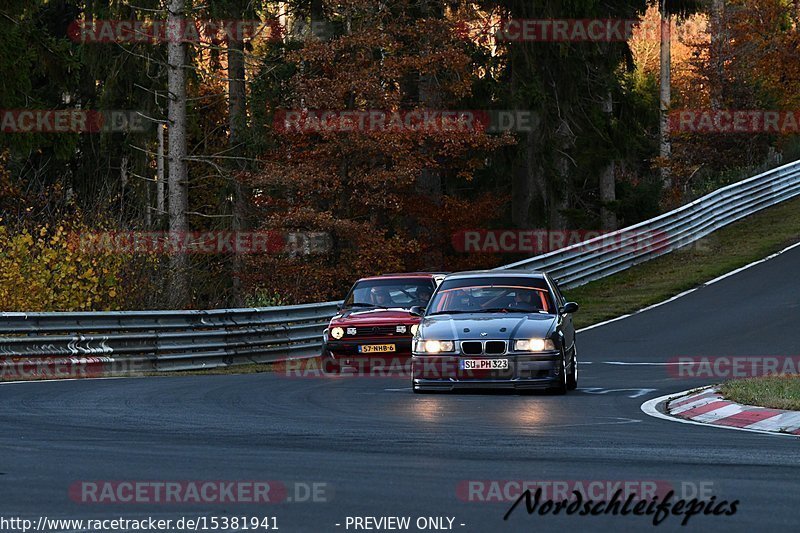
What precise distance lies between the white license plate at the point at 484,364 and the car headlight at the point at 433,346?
24 centimetres

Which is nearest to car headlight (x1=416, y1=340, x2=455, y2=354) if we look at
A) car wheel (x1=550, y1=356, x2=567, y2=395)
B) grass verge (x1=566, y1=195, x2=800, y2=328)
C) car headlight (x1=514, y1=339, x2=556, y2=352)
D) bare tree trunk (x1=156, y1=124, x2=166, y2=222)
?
car headlight (x1=514, y1=339, x2=556, y2=352)

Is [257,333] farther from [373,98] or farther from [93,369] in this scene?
[373,98]

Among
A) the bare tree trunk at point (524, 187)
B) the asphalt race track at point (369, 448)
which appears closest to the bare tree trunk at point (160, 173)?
the bare tree trunk at point (524, 187)

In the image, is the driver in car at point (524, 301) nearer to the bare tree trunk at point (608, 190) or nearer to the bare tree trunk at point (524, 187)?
the bare tree trunk at point (524, 187)

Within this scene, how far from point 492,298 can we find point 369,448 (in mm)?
7880

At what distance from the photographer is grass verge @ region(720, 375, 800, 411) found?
1393cm

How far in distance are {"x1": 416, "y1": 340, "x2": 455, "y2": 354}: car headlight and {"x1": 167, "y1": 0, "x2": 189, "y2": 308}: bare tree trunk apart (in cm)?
1744

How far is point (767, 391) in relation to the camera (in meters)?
15.0

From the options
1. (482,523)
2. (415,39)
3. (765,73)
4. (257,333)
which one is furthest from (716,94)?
(482,523)

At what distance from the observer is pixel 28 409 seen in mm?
14469

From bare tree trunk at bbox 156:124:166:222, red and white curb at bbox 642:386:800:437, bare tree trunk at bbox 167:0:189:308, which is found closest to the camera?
red and white curb at bbox 642:386:800:437

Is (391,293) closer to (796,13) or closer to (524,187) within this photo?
(524,187)

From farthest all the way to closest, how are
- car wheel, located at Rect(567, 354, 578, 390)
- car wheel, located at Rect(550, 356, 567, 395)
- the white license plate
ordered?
1. car wheel, located at Rect(567, 354, 578, 390)
2. car wheel, located at Rect(550, 356, 567, 395)
3. the white license plate

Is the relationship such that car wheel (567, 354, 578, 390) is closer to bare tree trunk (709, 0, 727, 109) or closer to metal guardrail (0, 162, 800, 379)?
metal guardrail (0, 162, 800, 379)
